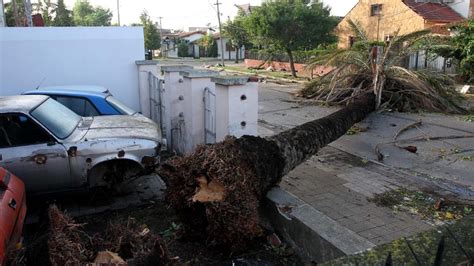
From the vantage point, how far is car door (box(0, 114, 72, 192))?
17.2 feet

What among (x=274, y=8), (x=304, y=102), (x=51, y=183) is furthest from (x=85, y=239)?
(x=274, y=8)

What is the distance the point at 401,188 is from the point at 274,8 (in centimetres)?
2486

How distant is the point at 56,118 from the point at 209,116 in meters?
2.45

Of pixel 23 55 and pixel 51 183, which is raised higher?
pixel 23 55

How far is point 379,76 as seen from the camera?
42.1ft

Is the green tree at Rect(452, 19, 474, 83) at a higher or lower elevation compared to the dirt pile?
higher

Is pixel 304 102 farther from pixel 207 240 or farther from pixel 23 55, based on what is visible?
pixel 207 240

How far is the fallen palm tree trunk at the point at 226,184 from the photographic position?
12.7 ft

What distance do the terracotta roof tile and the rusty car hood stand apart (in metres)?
28.2

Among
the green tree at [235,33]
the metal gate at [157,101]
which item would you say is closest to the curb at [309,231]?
the metal gate at [157,101]

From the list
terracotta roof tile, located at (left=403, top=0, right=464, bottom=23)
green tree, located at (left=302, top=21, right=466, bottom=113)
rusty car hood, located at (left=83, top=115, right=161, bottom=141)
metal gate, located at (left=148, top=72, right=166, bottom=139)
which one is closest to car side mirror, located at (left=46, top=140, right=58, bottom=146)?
rusty car hood, located at (left=83, top=115, right=161, bottom=141)

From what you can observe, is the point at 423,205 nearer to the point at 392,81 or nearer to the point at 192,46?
the point at 392,81

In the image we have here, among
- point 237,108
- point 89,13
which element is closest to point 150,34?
point 89,13

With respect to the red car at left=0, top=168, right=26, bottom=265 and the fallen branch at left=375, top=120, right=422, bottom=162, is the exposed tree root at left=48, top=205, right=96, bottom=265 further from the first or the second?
the fallen branch at left=375, top=120, right=422, bottom=162
